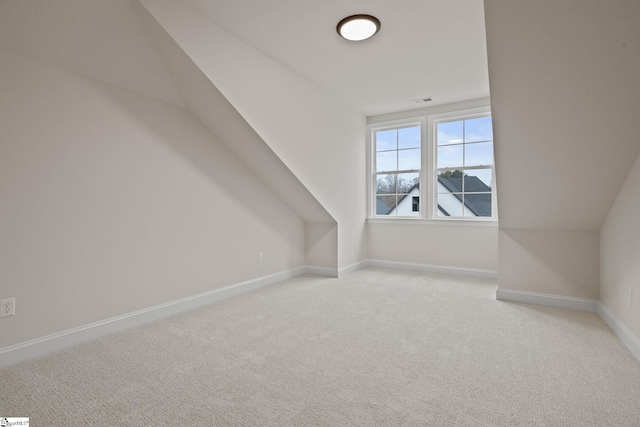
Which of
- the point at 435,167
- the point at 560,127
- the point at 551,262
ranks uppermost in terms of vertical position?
the point at 435,167

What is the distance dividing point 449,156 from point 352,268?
7.32 feet

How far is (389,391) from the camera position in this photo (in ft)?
6.02

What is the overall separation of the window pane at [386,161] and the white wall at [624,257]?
2.88 meters

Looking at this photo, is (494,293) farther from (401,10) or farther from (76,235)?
(76,235)

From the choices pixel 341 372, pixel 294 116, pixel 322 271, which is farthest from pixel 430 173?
pixel 341 372

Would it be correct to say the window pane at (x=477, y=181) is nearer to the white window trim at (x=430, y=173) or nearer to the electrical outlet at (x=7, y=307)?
the white window trim at (x=430, y=173)

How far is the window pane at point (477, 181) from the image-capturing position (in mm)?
4656

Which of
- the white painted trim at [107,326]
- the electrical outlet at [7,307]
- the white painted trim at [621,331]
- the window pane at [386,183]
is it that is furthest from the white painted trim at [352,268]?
the electrical outlet at [7,307]

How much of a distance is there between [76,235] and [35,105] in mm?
935

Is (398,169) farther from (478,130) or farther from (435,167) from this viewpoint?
(478,130)

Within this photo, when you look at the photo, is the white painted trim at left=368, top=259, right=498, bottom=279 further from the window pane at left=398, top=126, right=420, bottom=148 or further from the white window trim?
the window pane at left=398, top=126, right=420, bottom=148

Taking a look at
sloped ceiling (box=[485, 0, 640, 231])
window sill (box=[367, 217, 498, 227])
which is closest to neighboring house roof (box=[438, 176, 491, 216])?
window sill (box=[367, 217, 498, 227])

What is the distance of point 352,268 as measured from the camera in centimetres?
499

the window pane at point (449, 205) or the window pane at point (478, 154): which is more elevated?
the window pane at point (478, 154)
